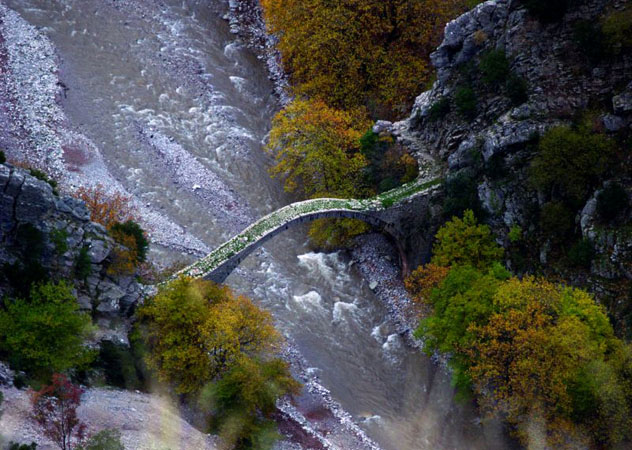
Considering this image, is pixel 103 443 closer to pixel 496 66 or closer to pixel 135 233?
pixel 135 233

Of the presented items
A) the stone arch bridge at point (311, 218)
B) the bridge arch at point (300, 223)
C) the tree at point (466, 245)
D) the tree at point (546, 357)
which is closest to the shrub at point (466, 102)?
the stone arch bridge at point (311, 218)

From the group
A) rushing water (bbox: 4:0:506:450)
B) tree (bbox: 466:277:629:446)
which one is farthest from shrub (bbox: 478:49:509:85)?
rushing water (bbox: 4:0:506:450)

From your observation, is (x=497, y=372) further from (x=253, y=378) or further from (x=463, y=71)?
(x=463, y=71)

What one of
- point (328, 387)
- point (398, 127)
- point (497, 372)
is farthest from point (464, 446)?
point (398, 127)

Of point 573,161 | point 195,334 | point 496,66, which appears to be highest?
point 496,66

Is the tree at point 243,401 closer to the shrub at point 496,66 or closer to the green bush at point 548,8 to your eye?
the shrub at point 496,66

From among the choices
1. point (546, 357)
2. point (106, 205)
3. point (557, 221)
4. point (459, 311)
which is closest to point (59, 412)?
point (106, 205)

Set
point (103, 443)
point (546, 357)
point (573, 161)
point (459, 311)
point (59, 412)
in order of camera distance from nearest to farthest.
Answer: point (103, 443)
point (59, 412)
point (546, 357)
point (459, 311)
point (573, 161)
